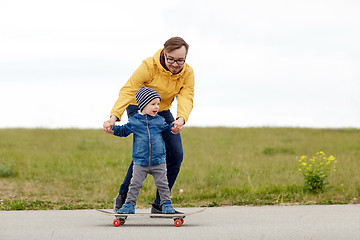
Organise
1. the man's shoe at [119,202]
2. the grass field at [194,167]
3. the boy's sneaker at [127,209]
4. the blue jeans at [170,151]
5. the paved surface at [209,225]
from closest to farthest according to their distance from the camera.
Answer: the paved surface at [209,225], the boy's sneaker at [127,209], the blue jeans at [170,151], the man's shoe at [119,202], the grass field at [194,167]

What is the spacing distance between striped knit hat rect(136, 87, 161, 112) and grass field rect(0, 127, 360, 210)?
266 centimetres

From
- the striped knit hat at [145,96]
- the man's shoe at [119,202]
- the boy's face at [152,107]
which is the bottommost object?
the man's shoe at [119,202]

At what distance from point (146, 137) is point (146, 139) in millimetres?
22

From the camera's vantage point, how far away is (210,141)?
17.6 metres

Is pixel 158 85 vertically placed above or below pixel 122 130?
above

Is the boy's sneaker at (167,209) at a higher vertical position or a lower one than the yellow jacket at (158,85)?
lower

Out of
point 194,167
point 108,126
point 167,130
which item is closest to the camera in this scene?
point 108,126

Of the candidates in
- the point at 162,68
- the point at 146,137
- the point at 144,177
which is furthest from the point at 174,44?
the point at 144,177

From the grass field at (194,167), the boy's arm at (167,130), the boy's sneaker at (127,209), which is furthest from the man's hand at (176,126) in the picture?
the grass field at (194,167)

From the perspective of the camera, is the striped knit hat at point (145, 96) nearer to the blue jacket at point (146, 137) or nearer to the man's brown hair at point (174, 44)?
the blue jacket at point (146, 137)

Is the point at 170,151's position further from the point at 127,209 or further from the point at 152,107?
the point at 127,209

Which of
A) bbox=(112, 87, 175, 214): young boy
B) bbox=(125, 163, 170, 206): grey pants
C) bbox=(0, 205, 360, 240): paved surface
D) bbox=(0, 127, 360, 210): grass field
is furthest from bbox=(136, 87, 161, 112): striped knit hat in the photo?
bbox=(0, 127, 360, 210): grass field

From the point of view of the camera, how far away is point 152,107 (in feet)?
18.0

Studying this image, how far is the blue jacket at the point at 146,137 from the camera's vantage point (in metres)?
5.52
